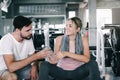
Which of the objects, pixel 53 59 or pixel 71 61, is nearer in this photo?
pixel 53 59

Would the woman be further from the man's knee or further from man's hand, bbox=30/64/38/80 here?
the man's knee

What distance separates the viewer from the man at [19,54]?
8.10 feet

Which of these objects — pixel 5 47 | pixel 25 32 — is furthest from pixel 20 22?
pixel 5 47

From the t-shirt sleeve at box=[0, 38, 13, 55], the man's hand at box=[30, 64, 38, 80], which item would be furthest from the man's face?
the man's hand at box=[30, 64, 38, 80]

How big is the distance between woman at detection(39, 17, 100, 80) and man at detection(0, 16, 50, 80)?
0.14 meters

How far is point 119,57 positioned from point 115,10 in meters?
11.9

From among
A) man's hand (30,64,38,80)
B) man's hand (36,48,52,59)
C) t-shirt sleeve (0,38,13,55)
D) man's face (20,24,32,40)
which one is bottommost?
man's hand (30,64,38,80)

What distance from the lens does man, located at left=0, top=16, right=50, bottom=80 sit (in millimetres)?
2469

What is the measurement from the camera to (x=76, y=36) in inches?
117

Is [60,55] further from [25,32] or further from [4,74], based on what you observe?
[4,74]

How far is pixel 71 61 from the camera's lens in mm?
2840

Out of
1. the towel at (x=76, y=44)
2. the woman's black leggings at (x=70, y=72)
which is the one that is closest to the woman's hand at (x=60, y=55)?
the woman's black leggings at (x=70, y=72)

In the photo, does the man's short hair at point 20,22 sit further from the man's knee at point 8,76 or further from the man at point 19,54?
the man's knee at point 8,76

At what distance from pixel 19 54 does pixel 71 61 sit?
1.95 feet
